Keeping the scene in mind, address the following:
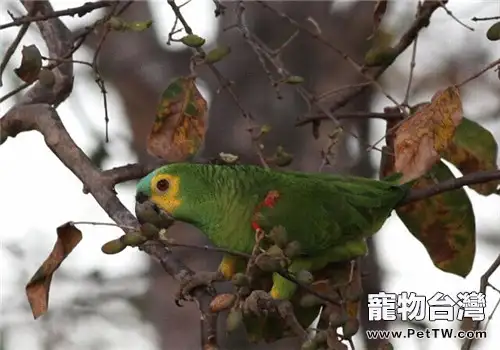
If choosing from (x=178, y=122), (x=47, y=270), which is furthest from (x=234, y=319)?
(x=178, y=122)

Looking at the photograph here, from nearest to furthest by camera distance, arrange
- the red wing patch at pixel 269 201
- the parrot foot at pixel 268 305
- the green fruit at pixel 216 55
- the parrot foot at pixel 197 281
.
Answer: the parrot foot at pixel 268 305 < the parrot foot at pixel 197 281 < the green fruit at pixel 216 55 < the red wing patch at pixel 269 201

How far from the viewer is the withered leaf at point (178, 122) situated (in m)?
1.17

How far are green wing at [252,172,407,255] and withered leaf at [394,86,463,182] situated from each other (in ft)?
0.90

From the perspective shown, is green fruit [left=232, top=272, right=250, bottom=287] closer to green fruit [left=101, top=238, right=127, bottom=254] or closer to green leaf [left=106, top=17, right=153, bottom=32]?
green fruit [left=101, top=238, right=127, bottom=254]

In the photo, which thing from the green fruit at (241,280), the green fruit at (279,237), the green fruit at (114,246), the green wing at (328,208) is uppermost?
the green wing at (328,208)

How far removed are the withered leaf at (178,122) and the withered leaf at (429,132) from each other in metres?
0.34

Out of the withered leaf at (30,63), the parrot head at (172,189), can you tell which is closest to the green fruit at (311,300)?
the parrot head at (172,189)

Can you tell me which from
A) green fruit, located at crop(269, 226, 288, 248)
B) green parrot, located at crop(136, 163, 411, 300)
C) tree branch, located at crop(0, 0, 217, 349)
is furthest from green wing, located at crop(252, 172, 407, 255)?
green fruit, located at crop(269, 226, 288, 248)

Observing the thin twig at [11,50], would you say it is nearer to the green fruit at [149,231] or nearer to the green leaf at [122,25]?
the green leaf at [122,25]

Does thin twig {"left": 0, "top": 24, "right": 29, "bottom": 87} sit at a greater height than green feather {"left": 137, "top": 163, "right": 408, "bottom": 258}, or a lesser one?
greater

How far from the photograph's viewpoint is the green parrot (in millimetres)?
1254

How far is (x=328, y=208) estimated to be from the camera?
1.30 m

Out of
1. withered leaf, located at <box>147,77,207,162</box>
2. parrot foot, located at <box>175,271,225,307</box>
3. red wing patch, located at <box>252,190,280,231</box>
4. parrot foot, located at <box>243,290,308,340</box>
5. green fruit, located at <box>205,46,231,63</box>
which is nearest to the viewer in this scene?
parrot foot, located at <box>243,290,308,340</box>

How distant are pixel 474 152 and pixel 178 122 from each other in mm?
482
